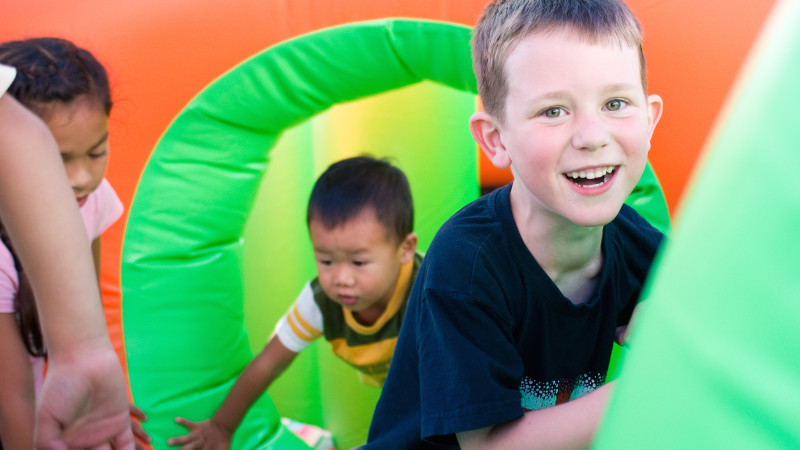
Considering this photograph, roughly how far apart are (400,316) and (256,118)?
0.50 m

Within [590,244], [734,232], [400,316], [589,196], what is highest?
[734,232]

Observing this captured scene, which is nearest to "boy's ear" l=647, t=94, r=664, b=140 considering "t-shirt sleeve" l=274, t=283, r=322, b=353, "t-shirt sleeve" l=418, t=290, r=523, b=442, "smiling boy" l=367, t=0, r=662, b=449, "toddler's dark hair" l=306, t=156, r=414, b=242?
"smiling boy" l=367, t=0, r=662, b=449

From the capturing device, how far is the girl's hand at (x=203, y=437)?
5.34 feet

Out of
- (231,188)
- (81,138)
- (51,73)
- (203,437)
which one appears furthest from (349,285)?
(51,73)

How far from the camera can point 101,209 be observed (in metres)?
1.60

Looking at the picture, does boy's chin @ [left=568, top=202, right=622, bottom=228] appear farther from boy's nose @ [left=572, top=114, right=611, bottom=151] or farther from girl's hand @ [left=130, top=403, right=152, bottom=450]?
girl's hand @ [left=130, top=403, right=152, bottom=450]

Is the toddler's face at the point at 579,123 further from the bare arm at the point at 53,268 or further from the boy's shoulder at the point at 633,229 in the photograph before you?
the bare arm at the point at 53,268

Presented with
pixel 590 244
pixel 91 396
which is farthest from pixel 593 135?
pixel 91 396

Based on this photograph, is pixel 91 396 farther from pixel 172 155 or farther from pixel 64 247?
pixel 172 155

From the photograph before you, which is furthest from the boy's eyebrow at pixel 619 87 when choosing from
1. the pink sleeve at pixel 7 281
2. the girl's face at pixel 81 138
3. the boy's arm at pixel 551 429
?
the pink sleeve at pixel 7 281

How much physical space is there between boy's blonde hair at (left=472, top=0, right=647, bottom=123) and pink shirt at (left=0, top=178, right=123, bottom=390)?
816 mm

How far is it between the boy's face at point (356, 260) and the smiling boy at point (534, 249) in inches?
19.9

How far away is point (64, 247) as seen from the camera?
91cm

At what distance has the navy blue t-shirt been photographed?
957mm
